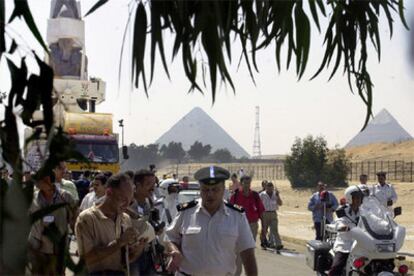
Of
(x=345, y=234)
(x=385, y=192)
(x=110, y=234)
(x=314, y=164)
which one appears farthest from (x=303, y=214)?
(x=110, y=234)

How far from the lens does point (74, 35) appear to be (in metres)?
44.4

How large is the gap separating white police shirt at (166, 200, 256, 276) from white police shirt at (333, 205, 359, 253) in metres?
4.33

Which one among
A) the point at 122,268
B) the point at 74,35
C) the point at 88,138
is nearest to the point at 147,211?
the point at 122,268

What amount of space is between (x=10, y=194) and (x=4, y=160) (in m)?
0.30

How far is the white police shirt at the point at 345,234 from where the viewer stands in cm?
1055

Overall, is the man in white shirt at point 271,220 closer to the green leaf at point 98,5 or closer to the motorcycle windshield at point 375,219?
the motorcycle windshield at point 375,219

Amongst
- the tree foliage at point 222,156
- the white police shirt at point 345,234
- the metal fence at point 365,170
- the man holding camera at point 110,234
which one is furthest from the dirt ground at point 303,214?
the tree foliage at point 222,156

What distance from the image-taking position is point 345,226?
10.6 meters

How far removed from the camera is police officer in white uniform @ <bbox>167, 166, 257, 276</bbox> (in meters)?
6.26

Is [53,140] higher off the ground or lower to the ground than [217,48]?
lower

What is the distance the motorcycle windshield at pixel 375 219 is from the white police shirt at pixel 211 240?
166 inches

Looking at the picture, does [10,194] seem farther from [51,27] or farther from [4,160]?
[51,27]

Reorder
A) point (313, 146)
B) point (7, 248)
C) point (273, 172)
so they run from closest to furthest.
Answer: point (7, 248) → point (313, 146) → point (273, 172)

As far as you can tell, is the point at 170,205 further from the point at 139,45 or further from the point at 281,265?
the point at 139,45
